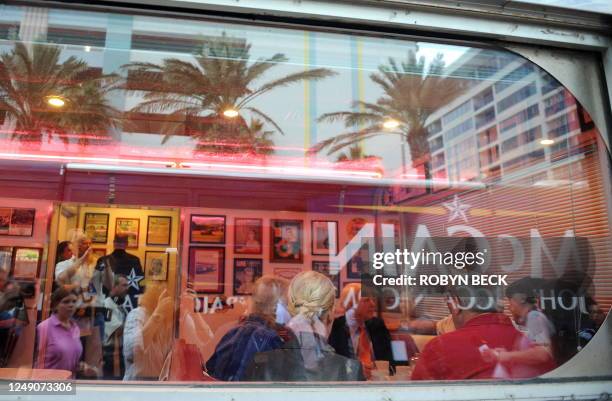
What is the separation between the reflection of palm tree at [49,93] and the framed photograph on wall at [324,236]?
8.43 ft

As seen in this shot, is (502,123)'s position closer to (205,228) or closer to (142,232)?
(205,228)

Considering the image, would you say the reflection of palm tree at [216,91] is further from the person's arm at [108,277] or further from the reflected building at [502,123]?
the person's arm at [108,277]

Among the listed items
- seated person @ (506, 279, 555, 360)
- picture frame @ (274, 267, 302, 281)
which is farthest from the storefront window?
picture frame @ (274, 267, 302, 281)

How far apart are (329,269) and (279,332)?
6.13ft

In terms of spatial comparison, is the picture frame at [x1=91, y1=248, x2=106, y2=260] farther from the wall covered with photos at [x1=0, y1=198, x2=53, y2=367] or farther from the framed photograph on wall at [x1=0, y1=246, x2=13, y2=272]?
the framed photograph on wall at [x1=0, y1=246, x2=13, y2=272]

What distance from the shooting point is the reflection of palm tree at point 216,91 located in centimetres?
249

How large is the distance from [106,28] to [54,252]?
12.9 feet

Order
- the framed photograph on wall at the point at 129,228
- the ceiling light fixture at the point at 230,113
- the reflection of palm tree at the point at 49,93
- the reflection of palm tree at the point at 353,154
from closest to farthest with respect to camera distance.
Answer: the reflection of palm tree at the point at 49,93
the ceiling light fixture at the point at 230,113
the reflection of palm tree at the point at 353,154
the framed photograph on wall at the point at 129,228

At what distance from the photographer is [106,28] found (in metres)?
1.93

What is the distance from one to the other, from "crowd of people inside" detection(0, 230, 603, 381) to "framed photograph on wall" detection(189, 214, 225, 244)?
0.69m

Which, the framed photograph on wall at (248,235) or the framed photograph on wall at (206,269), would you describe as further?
the framed photograph on wall at (248,235)

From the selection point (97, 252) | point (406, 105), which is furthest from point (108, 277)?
point (406, 105)

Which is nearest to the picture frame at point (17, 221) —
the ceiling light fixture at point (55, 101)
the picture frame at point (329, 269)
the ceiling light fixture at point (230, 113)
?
the ceiling light fixture at point (55, 101)

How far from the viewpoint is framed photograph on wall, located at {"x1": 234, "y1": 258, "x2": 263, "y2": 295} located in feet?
17.5
